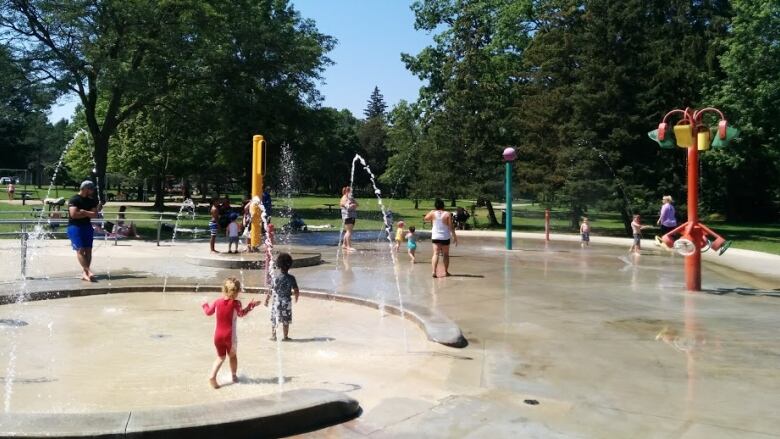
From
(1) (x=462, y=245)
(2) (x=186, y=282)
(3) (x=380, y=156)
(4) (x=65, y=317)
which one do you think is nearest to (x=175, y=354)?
(4) (x=65, y=317)

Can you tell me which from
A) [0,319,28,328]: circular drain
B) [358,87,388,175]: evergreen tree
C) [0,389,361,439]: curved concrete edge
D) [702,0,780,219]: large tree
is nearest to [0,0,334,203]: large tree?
[0,319,28,328]: circular drain

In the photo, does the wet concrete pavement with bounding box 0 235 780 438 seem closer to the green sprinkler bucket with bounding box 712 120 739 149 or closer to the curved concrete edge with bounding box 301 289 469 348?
the curved concrete edge with bounding box 301 289 469 348

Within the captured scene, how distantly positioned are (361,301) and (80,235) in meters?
5.47

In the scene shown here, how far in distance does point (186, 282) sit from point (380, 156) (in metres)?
102

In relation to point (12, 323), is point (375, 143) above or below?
above

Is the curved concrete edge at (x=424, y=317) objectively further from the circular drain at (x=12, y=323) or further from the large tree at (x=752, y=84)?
the large tree at (x=752, y=84)

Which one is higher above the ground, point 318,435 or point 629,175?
point 629,175

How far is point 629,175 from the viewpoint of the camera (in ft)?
99.9

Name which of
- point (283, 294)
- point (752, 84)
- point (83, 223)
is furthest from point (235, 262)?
point (752, 84)

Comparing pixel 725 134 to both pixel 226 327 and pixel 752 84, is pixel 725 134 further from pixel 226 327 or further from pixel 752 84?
pixel 752 84

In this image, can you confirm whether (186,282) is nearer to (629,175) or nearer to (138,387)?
(138,387)

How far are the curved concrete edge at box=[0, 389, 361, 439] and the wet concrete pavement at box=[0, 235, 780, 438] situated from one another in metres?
0.20

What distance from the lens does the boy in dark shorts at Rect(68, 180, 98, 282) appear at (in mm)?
11656

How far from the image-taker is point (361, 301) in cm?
1038
